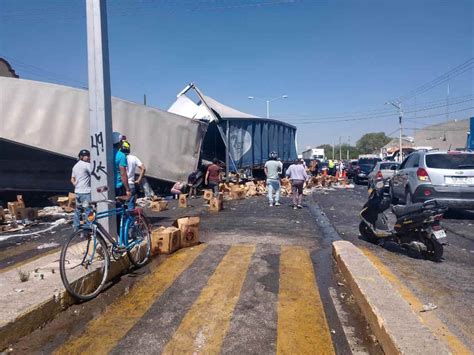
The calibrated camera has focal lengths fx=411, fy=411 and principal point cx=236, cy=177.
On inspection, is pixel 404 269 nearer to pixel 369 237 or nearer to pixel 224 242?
pixel 369 237

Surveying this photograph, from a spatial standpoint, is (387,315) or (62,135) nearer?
(387,315)

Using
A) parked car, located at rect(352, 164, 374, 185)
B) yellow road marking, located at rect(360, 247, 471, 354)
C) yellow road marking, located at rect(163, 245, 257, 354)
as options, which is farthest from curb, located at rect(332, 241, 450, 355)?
parked car, located at rect(352, 164, 374, 185)

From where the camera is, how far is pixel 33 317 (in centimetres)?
377

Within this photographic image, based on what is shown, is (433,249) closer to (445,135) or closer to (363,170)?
(363,170)

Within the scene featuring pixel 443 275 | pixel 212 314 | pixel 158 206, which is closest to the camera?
pixel 212 314

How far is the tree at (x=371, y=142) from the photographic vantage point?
11819 centimetres

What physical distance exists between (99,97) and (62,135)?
8202 mm

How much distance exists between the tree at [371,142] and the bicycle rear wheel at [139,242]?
382ft

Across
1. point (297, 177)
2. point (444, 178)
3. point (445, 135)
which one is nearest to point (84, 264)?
point (444, 178)

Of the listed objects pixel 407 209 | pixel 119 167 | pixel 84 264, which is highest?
pixel 119 167

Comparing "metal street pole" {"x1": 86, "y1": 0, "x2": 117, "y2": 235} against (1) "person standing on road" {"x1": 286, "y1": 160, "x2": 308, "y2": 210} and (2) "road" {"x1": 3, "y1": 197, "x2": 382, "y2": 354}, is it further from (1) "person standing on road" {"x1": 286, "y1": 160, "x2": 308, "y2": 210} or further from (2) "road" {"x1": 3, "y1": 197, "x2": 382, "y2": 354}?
(1) "person standing on road" {"x1": 286, "y1": 160, "x2": 308, "y2": 210}

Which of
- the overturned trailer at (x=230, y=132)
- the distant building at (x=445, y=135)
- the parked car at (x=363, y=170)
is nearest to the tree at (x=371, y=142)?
the distant building at (x=445, y=135)

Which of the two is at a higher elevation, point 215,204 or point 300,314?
point 215,204

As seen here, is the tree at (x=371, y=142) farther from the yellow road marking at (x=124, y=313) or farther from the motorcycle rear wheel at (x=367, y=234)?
the yellow road marking at (x=124, y=313)
